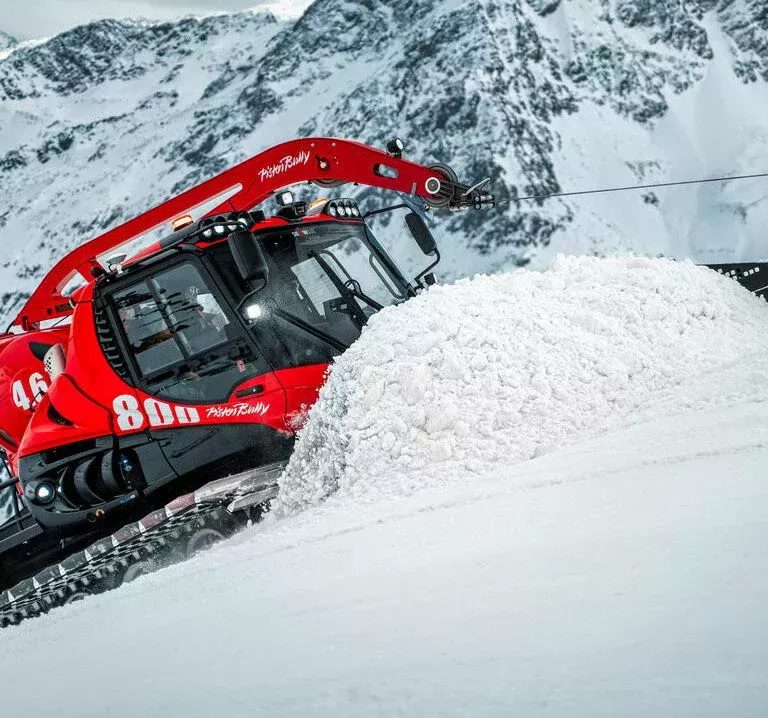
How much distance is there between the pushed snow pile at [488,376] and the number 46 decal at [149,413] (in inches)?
35.8

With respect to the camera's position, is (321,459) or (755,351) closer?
(321,459)

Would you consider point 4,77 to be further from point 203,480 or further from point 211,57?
point 203,480

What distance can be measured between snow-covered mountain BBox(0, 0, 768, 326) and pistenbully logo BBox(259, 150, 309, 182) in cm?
8309

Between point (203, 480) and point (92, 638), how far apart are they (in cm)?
207

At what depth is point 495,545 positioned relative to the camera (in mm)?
2887

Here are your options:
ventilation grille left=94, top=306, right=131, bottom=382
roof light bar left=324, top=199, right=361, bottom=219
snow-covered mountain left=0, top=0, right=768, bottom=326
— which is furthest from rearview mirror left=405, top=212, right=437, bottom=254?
snow-covered mountain left=0, top=0, right=768, bottom=326

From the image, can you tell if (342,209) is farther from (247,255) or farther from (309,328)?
(247,255)

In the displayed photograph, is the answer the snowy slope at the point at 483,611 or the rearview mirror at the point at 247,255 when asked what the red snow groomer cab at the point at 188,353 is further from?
the snowy slope at the point at 483,611

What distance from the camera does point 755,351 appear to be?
5.77 metres

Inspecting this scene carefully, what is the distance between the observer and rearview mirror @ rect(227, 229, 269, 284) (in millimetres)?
4824

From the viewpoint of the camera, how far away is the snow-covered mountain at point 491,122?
90.9 m

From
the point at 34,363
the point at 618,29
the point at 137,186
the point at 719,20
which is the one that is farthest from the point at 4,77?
the point at 34,363

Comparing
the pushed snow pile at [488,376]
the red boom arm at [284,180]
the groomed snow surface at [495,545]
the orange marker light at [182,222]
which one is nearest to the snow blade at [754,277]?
the groomed snow surface at [495,545]

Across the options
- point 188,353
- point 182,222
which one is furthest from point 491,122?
point 188,353
